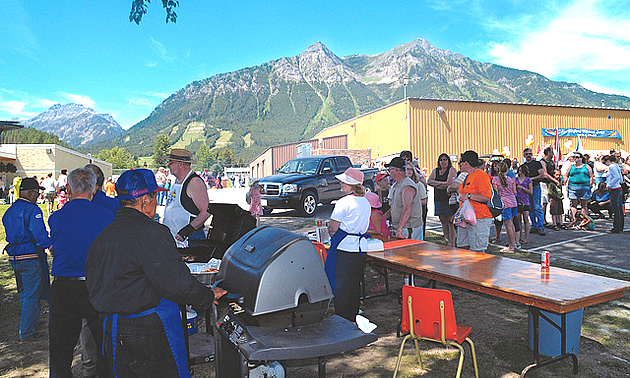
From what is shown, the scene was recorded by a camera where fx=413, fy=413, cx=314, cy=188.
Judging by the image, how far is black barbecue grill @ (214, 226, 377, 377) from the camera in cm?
261

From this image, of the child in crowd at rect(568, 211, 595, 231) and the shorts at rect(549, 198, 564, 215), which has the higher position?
the shorts at rect(549, 198, 564, 215)

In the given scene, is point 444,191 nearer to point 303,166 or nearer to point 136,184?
point 136,184

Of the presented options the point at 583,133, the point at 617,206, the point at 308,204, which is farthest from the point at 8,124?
the point at 583,133

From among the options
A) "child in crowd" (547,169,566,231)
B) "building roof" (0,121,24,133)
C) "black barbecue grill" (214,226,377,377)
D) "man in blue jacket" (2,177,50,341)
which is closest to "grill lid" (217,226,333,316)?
"black barbecue grill" (214,226,377,377)

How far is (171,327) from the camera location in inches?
92.9

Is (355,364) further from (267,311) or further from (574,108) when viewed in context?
(574,108)

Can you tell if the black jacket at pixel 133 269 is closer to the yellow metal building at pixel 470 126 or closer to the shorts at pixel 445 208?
the shorts at pixel 445 208

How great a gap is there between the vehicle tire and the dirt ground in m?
7.85

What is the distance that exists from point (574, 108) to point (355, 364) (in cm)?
4276

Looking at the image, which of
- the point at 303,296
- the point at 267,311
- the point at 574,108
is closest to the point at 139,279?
the point at 267,311

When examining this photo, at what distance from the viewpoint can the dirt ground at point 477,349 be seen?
3852 mm

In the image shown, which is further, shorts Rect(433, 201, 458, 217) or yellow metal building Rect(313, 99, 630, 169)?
yellow metal building Rect(313, 99, 630, 169)

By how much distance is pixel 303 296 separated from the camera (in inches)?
114

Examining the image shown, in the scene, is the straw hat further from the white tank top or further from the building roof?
the building roof
